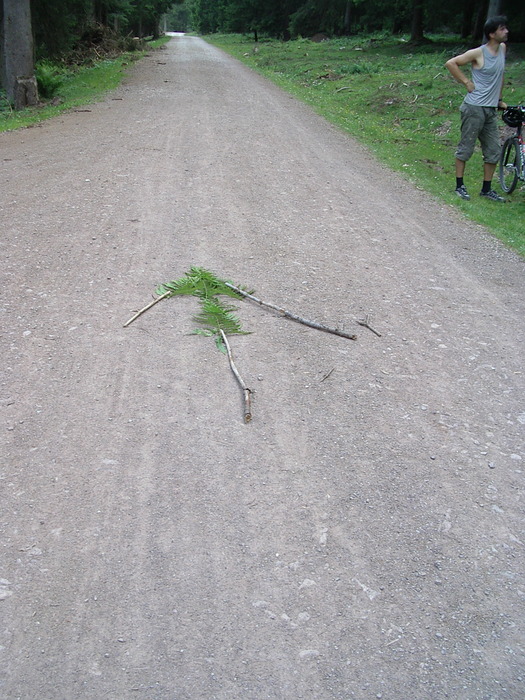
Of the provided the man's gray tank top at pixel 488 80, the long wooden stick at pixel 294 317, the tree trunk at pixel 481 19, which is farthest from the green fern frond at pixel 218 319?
the tree trunk at pixel 481 19

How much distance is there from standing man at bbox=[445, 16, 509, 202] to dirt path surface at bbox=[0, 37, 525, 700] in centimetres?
243

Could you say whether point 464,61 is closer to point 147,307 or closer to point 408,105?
point 147,307

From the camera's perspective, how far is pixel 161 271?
5.76m

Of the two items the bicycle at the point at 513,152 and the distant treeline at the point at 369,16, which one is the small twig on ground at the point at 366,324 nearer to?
the bicycle at the point at 513,152

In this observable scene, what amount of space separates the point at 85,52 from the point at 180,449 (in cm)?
2798

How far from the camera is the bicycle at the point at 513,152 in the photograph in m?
8.74

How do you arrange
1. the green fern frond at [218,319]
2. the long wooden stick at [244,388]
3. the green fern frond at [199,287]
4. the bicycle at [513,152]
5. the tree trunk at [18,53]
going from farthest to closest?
the tree trunk at [18,53] < the bicycle at [513,152] < the green fern frond at [199,287] < the green fern frond at [218,319] < the long wooden stick at [244,388]

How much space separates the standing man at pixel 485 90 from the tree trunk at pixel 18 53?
10.5 m

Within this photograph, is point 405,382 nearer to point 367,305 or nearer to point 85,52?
point 367,305

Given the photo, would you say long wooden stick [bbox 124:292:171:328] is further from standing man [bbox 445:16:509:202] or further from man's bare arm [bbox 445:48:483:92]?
man's bare arm [bbox 445:48:483:92]

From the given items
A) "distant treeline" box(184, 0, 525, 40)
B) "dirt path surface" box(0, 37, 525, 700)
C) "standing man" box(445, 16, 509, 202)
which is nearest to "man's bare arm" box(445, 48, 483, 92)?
"standing man" box(445, 16, 509, 202)

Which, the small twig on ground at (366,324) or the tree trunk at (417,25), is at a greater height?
the tree trunk at (417,25)

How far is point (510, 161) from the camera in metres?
9.48

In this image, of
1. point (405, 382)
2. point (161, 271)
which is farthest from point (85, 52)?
point (405, 382)
